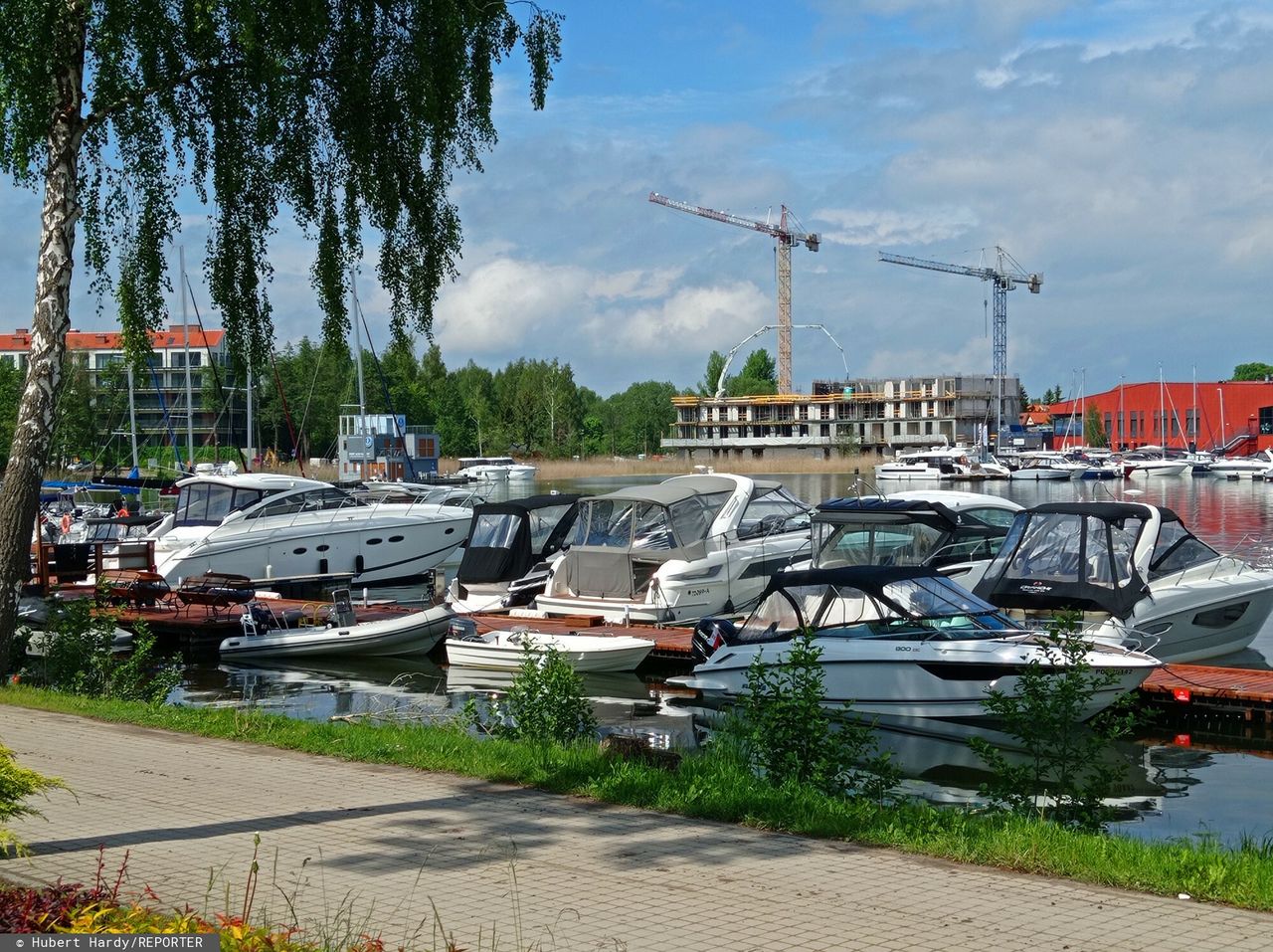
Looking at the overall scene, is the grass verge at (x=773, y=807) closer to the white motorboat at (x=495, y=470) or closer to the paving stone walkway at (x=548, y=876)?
the paving stone walkway at (x=548, y=876)

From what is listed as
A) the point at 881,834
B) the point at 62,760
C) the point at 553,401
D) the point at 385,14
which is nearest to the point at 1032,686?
the point at 881,834

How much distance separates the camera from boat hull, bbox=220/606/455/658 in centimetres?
2531

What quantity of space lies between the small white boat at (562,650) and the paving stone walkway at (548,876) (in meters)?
11.8

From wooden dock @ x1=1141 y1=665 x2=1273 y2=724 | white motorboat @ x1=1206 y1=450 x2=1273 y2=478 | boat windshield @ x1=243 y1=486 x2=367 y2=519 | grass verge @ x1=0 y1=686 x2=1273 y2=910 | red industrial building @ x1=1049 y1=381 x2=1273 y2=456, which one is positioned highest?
red industrial building @ x1=1049 y1=381 x2=1273 y2=456

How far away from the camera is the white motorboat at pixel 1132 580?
21.3 m

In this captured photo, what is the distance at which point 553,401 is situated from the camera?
15788 centimetres

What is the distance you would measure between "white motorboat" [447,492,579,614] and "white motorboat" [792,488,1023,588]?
637cm

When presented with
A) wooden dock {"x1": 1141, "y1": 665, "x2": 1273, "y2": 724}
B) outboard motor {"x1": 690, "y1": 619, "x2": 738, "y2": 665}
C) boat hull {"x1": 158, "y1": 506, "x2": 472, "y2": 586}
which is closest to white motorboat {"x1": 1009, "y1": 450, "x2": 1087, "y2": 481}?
boat hull {"x1": 158, "y1": 506, "x2": 472, "y2": 586}

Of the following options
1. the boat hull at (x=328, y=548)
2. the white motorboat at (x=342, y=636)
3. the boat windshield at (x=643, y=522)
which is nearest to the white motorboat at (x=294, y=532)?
the boat hull at (x=328, y=548)

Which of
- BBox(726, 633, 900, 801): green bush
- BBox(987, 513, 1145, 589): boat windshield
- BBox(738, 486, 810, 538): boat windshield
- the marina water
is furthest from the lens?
BBox(738, 486, 810, 538): boat windshield

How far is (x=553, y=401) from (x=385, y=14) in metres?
144

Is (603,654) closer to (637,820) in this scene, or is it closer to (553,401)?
(637,820)

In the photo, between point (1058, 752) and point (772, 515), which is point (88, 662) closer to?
point (1058, 752)

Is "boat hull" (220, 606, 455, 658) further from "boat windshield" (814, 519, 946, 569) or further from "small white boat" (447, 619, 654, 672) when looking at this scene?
"boat windshield" (814, 519, 946, 569)
